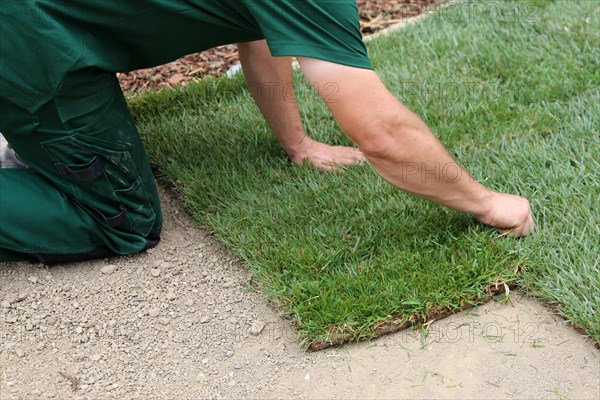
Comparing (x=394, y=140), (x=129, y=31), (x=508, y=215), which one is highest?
(x=129, y=31)

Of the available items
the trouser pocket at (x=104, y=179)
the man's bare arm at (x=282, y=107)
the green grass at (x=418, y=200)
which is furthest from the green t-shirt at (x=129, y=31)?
the green grass at (x=418, y=200)

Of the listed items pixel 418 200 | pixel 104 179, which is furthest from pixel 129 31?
pixel 418 200

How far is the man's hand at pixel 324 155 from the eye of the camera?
132 inches

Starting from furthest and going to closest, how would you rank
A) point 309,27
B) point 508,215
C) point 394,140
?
point 508,215 → point 394,140 → point 309,27

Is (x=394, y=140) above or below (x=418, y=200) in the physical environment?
above

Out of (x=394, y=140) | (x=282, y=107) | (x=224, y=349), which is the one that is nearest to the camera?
(x=394, y=140)

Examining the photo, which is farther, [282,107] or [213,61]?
[213,61]

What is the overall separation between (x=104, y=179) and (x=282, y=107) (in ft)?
2.95

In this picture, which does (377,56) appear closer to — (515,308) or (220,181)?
(220,181)

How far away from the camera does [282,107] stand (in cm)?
339

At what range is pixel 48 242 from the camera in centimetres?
288

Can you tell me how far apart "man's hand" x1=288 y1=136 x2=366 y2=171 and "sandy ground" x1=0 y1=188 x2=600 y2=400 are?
0.65 metres

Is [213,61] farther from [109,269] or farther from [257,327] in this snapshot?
[257,327]

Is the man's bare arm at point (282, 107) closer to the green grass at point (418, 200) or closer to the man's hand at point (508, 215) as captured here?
the green grass at point (418, 200)
